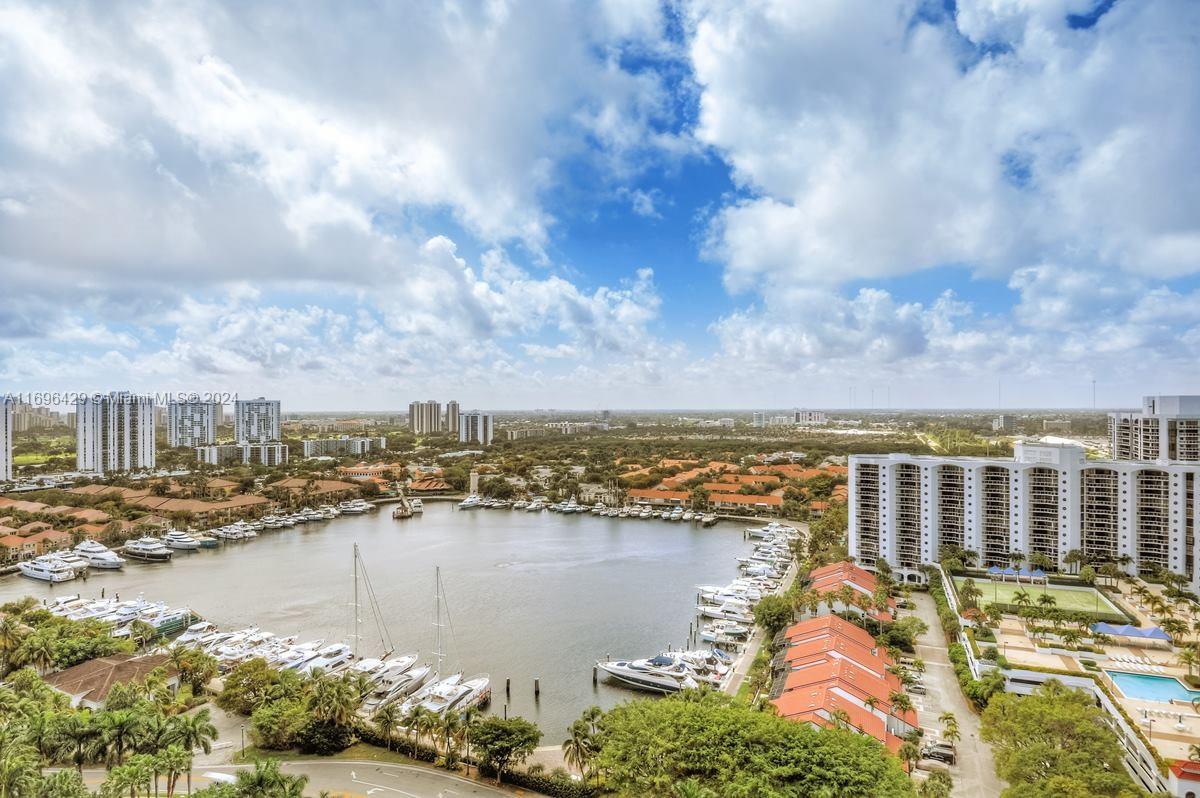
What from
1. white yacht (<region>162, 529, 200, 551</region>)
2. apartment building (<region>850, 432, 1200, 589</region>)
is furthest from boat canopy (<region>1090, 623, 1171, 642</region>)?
white yacht (<region>162, 529, 200, 551</region>)

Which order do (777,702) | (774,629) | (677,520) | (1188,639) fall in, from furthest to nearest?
(677,520) < (774,629) < (1188,639) < (777,702)

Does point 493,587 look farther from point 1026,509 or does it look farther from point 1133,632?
point 1026,509

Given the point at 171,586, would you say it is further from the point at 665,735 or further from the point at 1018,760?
the point at 1018,760

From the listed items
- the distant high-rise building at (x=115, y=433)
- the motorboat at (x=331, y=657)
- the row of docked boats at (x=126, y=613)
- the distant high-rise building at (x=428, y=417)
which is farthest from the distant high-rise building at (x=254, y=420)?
the motorboat at (x=331, y=657)

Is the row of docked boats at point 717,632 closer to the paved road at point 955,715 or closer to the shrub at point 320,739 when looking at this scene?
the paved road at point 955,715

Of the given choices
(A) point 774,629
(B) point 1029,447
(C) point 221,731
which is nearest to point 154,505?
(C) point 221,731

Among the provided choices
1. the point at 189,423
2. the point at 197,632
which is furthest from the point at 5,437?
the point at 197,632
